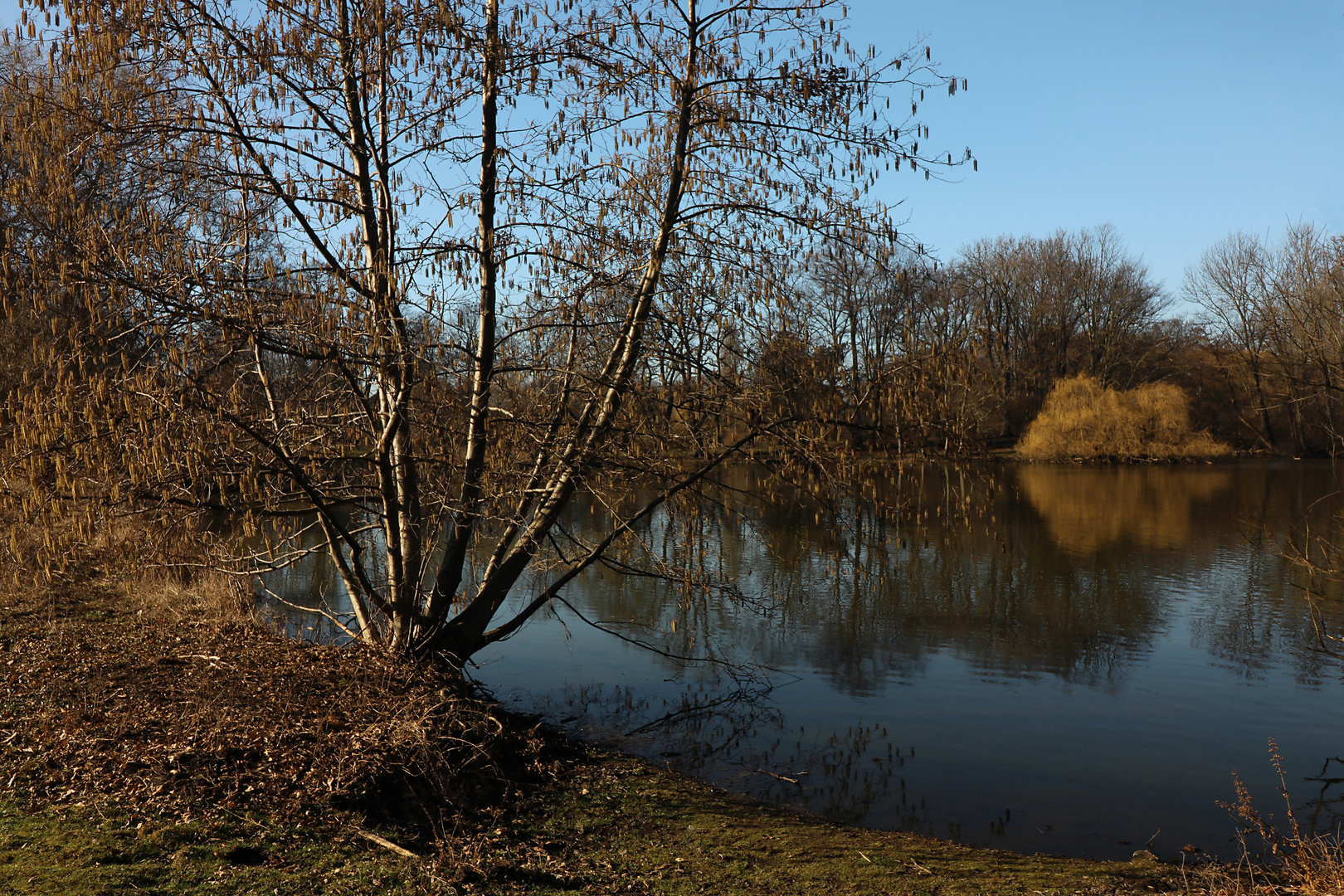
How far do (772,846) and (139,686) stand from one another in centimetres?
504

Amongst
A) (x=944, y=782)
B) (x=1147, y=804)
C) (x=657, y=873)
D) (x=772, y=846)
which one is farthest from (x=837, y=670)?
(x=657, y=873)

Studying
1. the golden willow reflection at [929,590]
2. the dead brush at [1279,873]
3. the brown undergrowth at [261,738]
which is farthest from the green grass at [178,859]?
the dead brush at [1279,873]

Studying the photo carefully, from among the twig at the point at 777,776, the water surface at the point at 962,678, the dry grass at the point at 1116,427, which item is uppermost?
the dry grass at the point at 1116,427

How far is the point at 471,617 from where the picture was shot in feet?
27.4

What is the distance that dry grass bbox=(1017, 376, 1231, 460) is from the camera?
4259cm

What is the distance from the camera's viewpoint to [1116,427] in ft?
140

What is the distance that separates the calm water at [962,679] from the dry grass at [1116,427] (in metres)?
26.5

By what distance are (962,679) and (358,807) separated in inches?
278

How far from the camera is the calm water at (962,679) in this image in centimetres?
721

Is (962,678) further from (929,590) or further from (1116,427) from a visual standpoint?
(1116,427)

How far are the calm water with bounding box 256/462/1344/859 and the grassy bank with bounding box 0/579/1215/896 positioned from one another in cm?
108

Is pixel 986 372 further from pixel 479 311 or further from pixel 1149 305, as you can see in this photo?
pixel 1149 305

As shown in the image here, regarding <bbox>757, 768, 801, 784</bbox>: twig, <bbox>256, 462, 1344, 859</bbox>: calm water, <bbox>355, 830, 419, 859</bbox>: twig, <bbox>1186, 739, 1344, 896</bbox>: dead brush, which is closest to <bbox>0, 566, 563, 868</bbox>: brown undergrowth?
<bbox>355, 830, 419, 859</bbox>: twig

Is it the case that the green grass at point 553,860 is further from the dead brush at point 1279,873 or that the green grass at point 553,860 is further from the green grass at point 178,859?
the dead brush at point 1279,873
